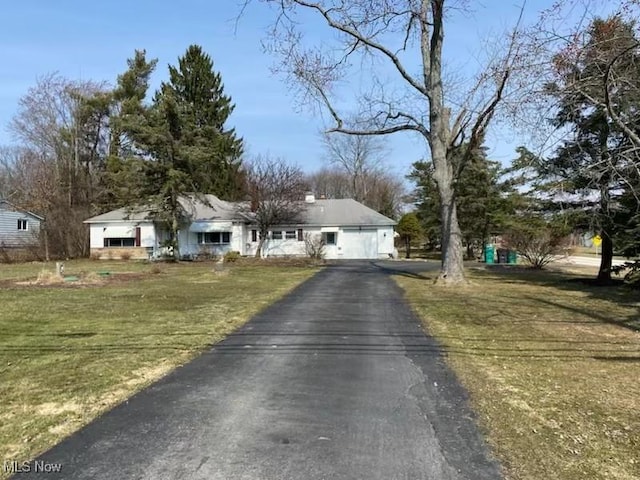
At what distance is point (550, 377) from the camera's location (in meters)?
6.02

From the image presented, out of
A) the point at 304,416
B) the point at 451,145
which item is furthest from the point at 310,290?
the point at 304,416

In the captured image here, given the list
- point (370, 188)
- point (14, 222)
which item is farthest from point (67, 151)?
point (370, 188)

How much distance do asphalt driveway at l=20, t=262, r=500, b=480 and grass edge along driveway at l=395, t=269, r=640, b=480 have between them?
0.33m

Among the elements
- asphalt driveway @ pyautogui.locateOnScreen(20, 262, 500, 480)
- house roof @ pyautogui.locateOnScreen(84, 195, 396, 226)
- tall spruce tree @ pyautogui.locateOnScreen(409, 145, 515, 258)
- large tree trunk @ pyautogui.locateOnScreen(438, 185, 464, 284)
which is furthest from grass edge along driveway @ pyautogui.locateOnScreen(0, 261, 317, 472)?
tall spruce tree @ pyautogui.locateOnScreen(409, 145, 515, 258)

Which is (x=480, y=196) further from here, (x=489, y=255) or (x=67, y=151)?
(x=67, y=151)

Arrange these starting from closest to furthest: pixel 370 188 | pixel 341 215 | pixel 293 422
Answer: pixel 293 422 → pixel 341 215 → pixel 370 188

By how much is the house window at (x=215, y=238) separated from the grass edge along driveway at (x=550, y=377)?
2517 cm

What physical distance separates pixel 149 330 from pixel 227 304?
3484 millimetres

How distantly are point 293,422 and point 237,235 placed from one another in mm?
32747

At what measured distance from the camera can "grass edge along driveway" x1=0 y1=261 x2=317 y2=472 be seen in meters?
4.59

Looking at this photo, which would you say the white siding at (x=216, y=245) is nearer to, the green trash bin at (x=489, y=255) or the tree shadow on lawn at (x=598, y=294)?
the green trash bin at (x=489, y=255)

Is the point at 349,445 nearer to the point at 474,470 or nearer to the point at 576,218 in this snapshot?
the point at 474,470

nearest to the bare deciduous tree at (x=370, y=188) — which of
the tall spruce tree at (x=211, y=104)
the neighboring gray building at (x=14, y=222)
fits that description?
the tall spruce tree at (x=211, y=104)

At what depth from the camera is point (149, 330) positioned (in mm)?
8820
